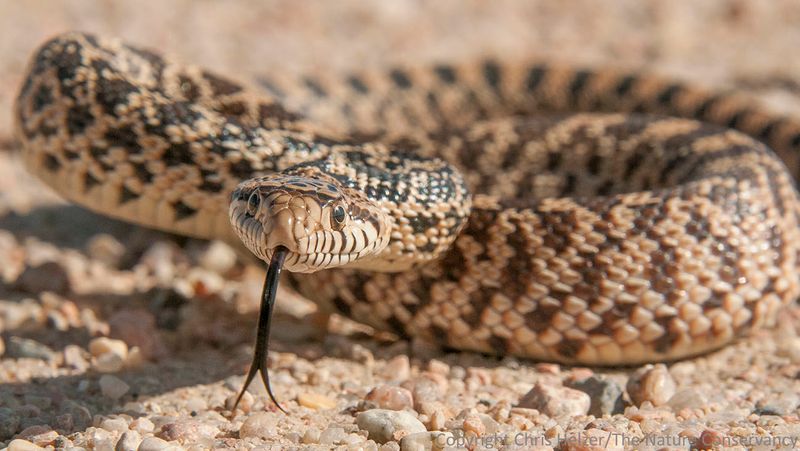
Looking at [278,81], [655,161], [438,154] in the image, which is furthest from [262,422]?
[278,81]

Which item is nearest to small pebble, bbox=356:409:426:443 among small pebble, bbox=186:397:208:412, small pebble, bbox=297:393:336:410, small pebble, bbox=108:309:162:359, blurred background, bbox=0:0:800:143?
small pebble, bbox=297:393:336:410

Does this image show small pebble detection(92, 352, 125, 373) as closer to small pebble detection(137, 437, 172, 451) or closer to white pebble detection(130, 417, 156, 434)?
white pebble detection(130, 417, 156, 434)

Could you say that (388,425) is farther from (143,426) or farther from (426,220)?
(426,220)

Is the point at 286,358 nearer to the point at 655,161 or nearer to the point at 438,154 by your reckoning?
the point at 438,154

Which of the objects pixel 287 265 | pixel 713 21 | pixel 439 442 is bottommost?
pixel 439 442

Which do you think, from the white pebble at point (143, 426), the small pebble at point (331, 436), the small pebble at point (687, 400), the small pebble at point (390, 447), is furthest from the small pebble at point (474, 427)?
the white pebble at point (143, 426)

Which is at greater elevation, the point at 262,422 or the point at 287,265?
the point at 287,265

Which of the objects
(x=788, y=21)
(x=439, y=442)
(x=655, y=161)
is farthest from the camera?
(x=788, y=21)

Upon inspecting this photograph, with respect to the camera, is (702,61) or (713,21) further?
(713,21)
